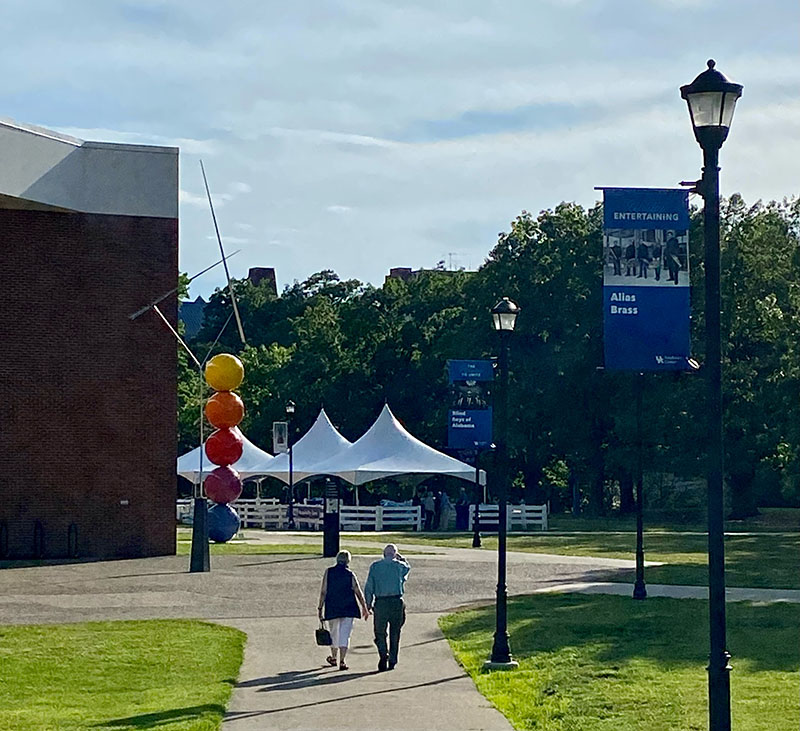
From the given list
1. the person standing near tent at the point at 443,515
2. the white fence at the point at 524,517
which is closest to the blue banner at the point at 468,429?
the white fence at the point at 524,517

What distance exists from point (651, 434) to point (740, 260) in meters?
8.71

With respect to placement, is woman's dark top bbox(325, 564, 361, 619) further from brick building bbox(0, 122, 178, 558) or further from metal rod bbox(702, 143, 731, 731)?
brick building bbox(0, 122, 178, 558)

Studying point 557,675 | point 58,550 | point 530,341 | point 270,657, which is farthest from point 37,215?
point 530,341

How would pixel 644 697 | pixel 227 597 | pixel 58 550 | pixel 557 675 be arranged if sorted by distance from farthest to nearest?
pixel 58 550, pixel 227 597, pixel 557 675, pixel 644 697

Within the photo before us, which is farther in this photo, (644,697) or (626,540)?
(626,540)

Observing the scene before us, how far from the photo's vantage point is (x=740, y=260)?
200 ft

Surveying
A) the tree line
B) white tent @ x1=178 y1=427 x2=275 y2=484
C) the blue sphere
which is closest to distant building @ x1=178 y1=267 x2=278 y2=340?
the tree line

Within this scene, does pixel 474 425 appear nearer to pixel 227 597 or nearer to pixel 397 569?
pixel 227 597

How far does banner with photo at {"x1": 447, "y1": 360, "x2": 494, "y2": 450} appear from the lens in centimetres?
3731

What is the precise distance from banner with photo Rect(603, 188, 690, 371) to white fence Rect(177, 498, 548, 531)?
3242 centimetres

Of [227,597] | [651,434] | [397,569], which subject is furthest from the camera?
[651,434]

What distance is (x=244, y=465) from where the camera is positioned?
2251 inches

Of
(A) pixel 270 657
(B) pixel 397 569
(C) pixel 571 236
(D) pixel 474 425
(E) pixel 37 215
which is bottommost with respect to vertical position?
(A) pixel 270 657

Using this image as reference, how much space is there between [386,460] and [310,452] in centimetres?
567
